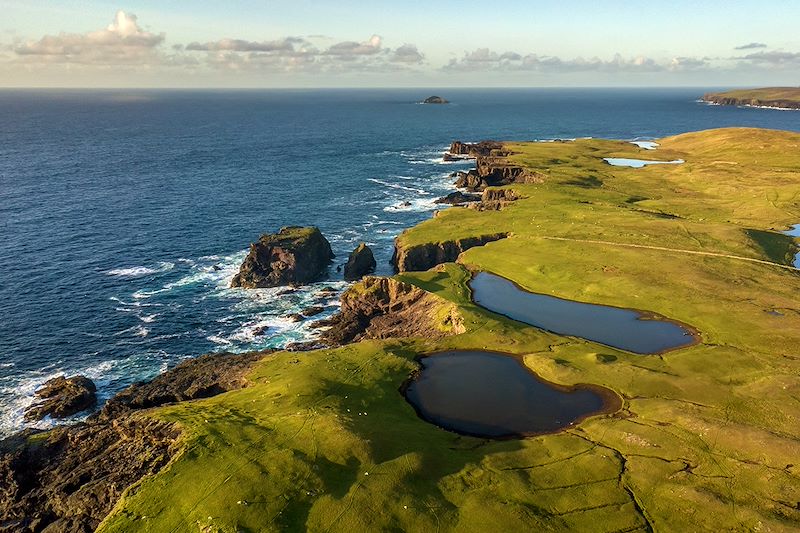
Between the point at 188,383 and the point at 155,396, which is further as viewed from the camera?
the point at 188,383

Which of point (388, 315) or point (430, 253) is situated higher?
point (430, 253)

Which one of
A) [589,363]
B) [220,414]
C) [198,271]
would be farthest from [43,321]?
[589,363]

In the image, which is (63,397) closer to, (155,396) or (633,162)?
(155,396)

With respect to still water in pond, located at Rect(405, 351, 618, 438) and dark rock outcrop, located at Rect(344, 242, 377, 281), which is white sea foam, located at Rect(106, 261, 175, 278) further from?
still water in pond, located at Rect(405, 351, 618, 438)

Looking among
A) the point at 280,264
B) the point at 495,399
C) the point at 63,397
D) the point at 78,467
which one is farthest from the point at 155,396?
the point at 280,264

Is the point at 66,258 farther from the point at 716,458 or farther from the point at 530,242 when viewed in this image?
the point at 716,458

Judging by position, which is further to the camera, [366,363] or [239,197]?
[239,197]

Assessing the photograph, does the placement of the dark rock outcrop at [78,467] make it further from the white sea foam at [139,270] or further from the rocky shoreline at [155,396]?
the white sea foam at [139,270]
